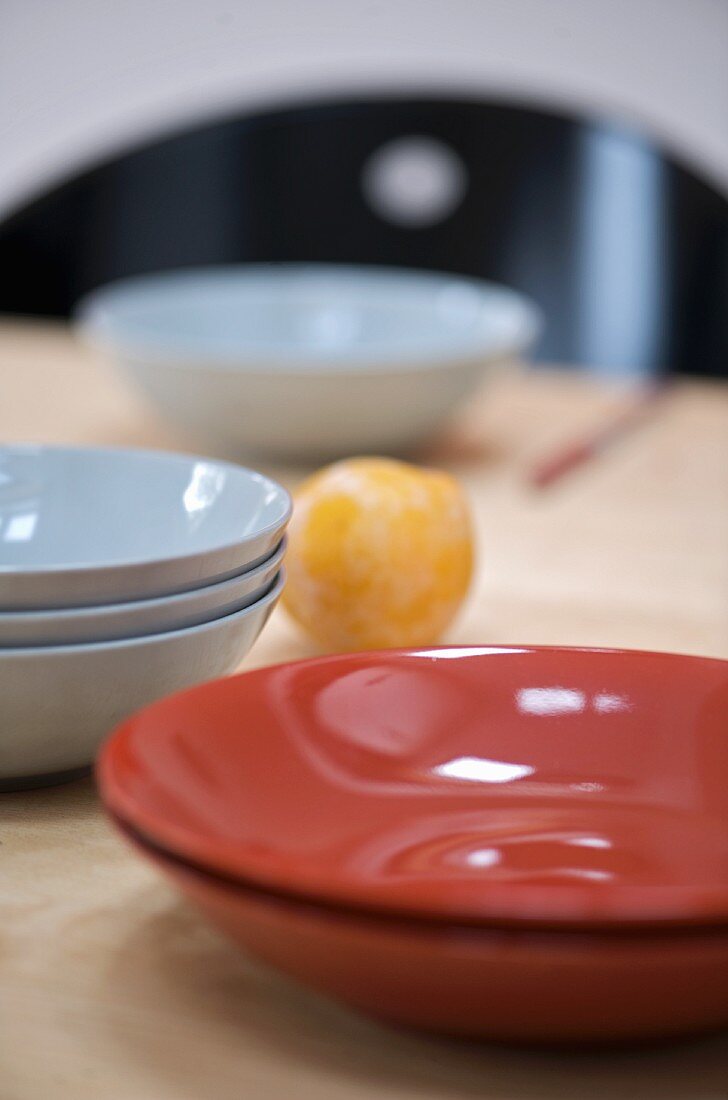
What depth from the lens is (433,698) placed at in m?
0.40

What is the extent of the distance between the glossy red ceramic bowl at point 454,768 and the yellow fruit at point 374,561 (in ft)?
0.51

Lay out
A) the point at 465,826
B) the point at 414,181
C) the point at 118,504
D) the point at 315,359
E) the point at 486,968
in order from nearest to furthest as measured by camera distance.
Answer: the point at 486,968 < the point at 465,826 < the point at 118,504 < the point at 315,359 < the point at 414,181

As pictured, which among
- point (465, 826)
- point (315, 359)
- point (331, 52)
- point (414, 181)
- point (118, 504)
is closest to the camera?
point (465, 826)

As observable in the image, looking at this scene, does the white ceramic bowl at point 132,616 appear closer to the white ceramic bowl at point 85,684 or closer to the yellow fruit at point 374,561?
the white ceramic bowl at point 85,684

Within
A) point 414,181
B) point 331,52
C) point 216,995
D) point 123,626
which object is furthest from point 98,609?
point 331,52

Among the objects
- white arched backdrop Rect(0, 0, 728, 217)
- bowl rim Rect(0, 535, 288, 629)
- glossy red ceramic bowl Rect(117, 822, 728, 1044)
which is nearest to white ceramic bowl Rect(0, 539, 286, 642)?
bowl rim Rect(0, 535, 288, 629)

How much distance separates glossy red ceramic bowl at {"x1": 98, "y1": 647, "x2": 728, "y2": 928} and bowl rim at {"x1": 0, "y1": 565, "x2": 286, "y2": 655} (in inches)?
1.6

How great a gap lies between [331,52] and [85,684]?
2.12 metres

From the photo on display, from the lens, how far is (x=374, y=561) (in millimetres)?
566

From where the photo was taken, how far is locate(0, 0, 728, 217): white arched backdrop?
203 cm

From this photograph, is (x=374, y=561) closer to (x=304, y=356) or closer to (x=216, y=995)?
(x=216, y=995)

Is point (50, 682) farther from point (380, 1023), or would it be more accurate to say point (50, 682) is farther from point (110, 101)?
point (110, 101)

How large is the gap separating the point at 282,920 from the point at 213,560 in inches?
6.1

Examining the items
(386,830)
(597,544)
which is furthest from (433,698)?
(597,544)
